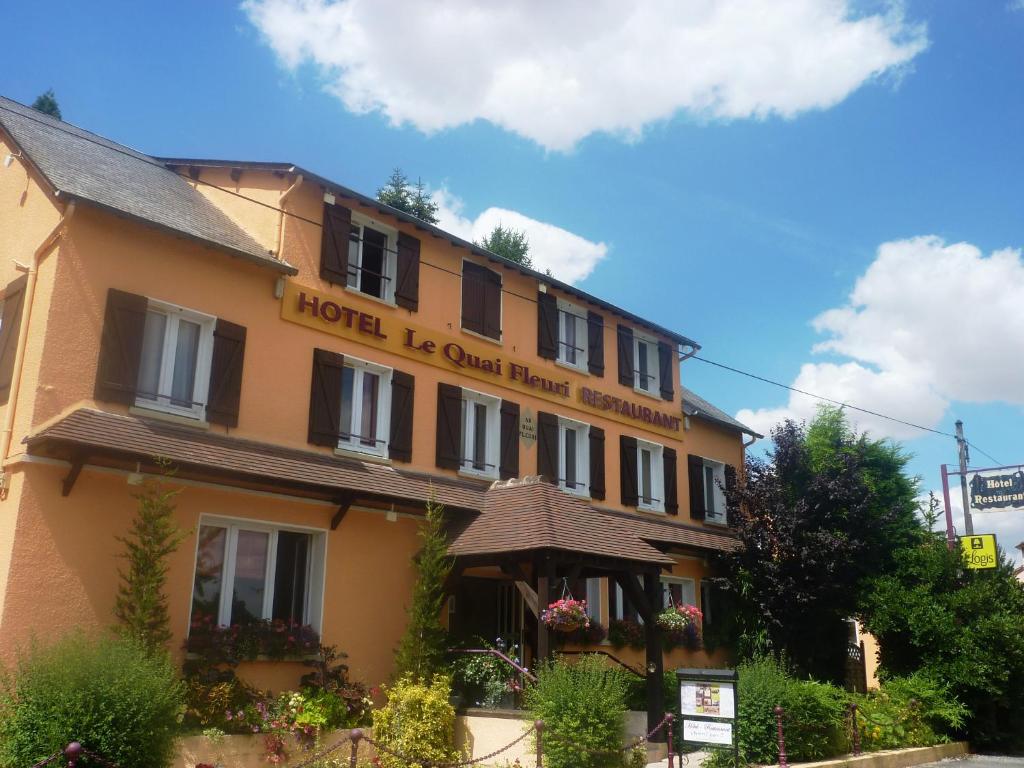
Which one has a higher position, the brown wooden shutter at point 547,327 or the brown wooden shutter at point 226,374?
the brown wooden shutter at point 547,327

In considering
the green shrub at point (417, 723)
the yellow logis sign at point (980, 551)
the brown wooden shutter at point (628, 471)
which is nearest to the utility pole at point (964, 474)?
the yellow logis sign at point (980, 551)

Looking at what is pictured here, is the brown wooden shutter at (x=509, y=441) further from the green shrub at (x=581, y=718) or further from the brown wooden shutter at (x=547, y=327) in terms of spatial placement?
the green shrub at (x=581, y=718)

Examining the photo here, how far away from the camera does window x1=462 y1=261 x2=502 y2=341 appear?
1777 cm

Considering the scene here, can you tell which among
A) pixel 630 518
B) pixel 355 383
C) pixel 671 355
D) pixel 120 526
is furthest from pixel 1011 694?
pixel 120 526

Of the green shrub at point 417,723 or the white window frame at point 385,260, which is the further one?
the white window frame at point 385,260

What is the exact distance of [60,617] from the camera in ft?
36.2

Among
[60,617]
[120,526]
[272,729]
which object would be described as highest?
[120,526]

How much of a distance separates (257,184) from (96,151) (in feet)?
9.21

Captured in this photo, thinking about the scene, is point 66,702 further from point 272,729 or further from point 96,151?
point 96,151

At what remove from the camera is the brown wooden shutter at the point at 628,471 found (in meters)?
20.1

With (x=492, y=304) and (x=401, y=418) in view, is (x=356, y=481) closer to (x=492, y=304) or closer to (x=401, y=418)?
(x=401, y=418)

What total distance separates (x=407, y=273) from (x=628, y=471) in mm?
6912

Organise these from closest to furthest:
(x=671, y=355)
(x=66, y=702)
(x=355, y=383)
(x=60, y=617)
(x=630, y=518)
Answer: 1. (x=66, y=702)
2. (x=60, y=617)
3. (x=355, y=383)
4. (x=630, y=518)
5. (x=671, y=355)

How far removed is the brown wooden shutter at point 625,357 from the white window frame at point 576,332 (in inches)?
42.1
